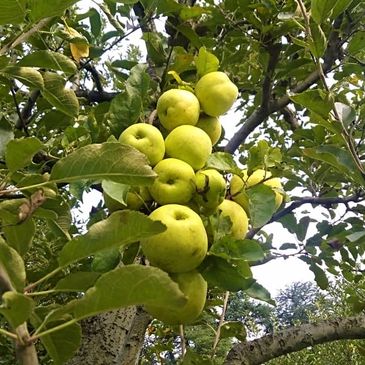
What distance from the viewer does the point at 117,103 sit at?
94cm

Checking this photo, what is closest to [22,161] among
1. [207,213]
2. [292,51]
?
[207,213]

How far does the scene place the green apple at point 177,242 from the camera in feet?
2.51

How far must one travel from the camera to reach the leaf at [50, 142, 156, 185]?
63 centimetres

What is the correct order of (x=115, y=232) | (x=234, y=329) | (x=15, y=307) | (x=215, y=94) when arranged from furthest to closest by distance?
(x=234, y=329)
(x=215, y=94)
(x=115, y=232)
(x=15, y=307)

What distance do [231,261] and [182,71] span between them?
1.69 feet

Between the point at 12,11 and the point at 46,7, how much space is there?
0.06m

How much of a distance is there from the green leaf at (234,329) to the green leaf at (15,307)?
3.52ft

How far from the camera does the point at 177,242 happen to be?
0.76m

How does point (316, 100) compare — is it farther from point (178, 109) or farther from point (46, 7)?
point (46, 7)

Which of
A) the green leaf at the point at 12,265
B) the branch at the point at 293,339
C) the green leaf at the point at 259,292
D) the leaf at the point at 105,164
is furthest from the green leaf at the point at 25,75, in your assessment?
the branch at the point at 293,339

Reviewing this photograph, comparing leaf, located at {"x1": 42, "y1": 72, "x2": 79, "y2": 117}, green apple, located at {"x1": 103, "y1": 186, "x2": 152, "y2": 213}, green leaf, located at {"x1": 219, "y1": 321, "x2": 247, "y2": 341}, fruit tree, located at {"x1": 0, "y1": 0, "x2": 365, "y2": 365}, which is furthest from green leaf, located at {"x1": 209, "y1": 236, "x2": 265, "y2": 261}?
green leaf, located at {"x1": 219, "y1": 321, "x2": 247, "y2": 341}

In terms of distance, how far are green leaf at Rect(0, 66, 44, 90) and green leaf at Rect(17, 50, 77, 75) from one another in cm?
2

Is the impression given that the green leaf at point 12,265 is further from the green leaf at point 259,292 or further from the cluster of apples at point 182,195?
the green leaf at point 259,292

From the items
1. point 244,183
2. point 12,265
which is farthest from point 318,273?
point 12,265
